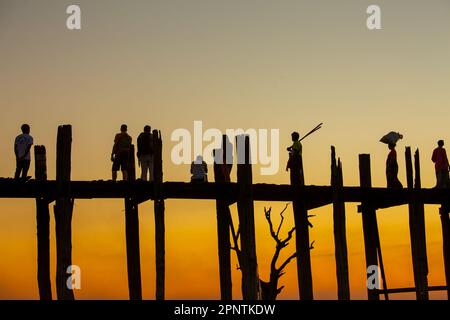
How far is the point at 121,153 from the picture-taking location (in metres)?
26.0

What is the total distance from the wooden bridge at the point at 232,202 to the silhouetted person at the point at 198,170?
0.84ft

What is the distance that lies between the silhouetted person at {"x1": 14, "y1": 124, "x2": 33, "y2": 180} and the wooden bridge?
248 mm

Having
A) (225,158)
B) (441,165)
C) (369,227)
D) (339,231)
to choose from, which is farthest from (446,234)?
(225,158)

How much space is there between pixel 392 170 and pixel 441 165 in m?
1.20

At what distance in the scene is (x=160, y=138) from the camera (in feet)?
83.5

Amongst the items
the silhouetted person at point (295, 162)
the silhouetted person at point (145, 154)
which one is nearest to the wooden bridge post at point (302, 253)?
the silhouetted person at point (295, 162)

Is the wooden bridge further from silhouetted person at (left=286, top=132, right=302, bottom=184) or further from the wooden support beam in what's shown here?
the wooden support beam

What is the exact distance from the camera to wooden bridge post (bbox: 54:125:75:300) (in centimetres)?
2428

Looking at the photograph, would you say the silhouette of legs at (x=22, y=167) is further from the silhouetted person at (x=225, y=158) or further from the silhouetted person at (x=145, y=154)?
the silhouetted person at (x=225, y=158)

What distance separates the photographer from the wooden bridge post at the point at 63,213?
2428 centimetres
